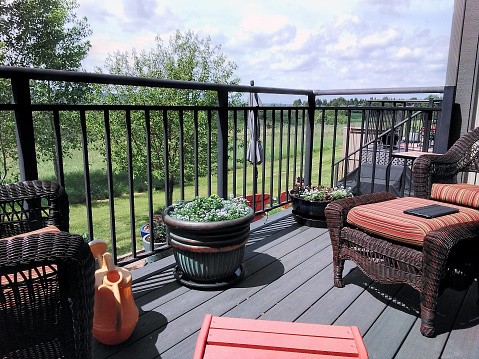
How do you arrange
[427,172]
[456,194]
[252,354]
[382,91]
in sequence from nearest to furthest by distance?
[252,354]
[456,194]
[427,172]
[382,91]

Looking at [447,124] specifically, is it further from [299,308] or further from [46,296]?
[46,296]

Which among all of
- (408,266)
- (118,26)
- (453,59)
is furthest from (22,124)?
(118,26)

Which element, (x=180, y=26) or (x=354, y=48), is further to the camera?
(x=354, y=48)

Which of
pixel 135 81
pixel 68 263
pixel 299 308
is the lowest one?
pixel 299 308

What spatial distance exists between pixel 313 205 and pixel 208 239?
4.69 feet

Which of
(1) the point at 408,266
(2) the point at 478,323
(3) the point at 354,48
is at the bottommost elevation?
(2) the point at 478,323

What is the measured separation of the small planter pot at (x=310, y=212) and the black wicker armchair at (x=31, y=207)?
6.79 ft

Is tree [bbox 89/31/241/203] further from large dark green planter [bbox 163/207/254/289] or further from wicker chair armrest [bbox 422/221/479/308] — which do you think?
wicker chair armrest [bbox 422/221/479/308]

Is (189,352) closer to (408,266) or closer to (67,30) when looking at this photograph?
(408,266)

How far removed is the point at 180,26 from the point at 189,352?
10.3 m

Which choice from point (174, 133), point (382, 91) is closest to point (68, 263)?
point (382, 91)

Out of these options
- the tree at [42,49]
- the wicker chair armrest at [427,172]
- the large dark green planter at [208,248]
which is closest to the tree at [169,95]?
the tree at [42,49]

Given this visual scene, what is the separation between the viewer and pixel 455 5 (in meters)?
3.26

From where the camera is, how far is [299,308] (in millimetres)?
1854
